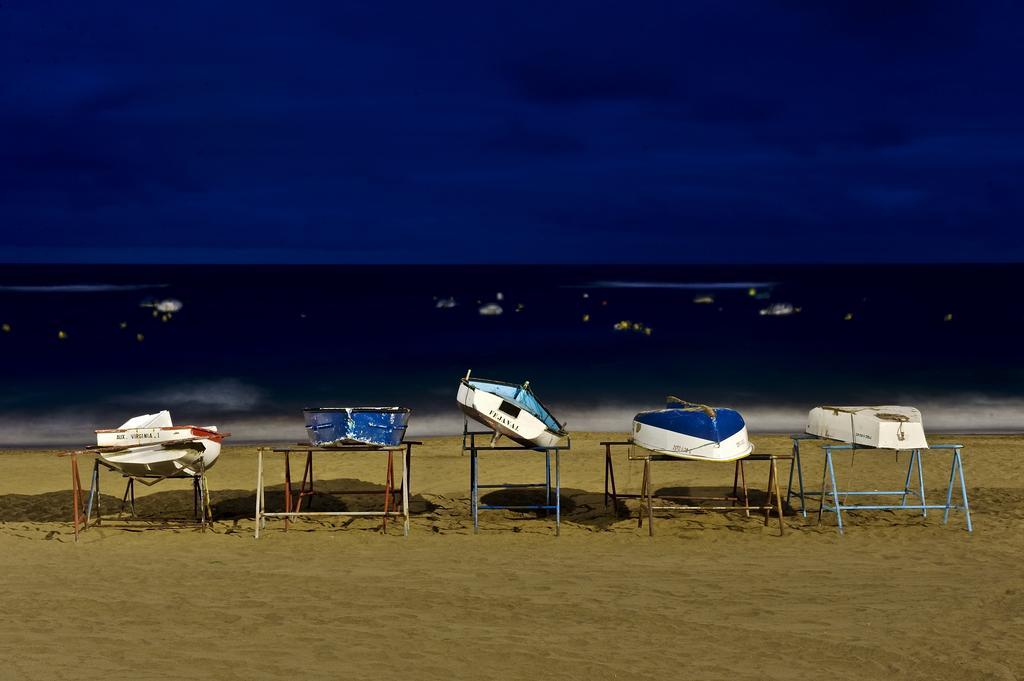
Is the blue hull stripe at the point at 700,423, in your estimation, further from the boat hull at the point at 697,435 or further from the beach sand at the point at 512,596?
the beach sand at the point at 512,596

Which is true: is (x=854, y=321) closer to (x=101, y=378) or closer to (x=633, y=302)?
(x=633, y=302)

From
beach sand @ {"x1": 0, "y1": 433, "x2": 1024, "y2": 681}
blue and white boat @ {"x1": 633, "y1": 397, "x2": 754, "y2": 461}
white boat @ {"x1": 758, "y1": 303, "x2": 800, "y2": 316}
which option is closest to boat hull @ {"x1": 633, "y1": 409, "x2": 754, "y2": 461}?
blue and white boat @ {"x1": 633, "y1": 397, "x2": 754, "y2": 461}

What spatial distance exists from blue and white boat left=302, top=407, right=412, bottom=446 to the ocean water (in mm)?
10763

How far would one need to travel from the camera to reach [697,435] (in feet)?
35.5

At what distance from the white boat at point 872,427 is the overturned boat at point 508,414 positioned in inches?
122

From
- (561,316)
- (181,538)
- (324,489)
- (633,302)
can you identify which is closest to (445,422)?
(324,489)

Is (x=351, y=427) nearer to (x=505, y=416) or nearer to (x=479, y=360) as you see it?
(x=505, y=416)

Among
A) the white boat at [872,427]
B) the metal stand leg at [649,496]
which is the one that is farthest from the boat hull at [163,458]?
the white boat at [872,427]

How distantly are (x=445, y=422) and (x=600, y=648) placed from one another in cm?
1627

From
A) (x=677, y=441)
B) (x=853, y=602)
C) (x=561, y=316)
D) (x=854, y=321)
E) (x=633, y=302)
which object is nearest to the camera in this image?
(x=853, y=602)

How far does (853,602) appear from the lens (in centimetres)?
859

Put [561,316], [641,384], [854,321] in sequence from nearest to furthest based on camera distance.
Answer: [641,384] → [854,321] → [561,316]

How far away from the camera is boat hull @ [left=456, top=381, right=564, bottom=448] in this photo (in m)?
11.1

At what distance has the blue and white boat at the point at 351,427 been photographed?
1092cm
